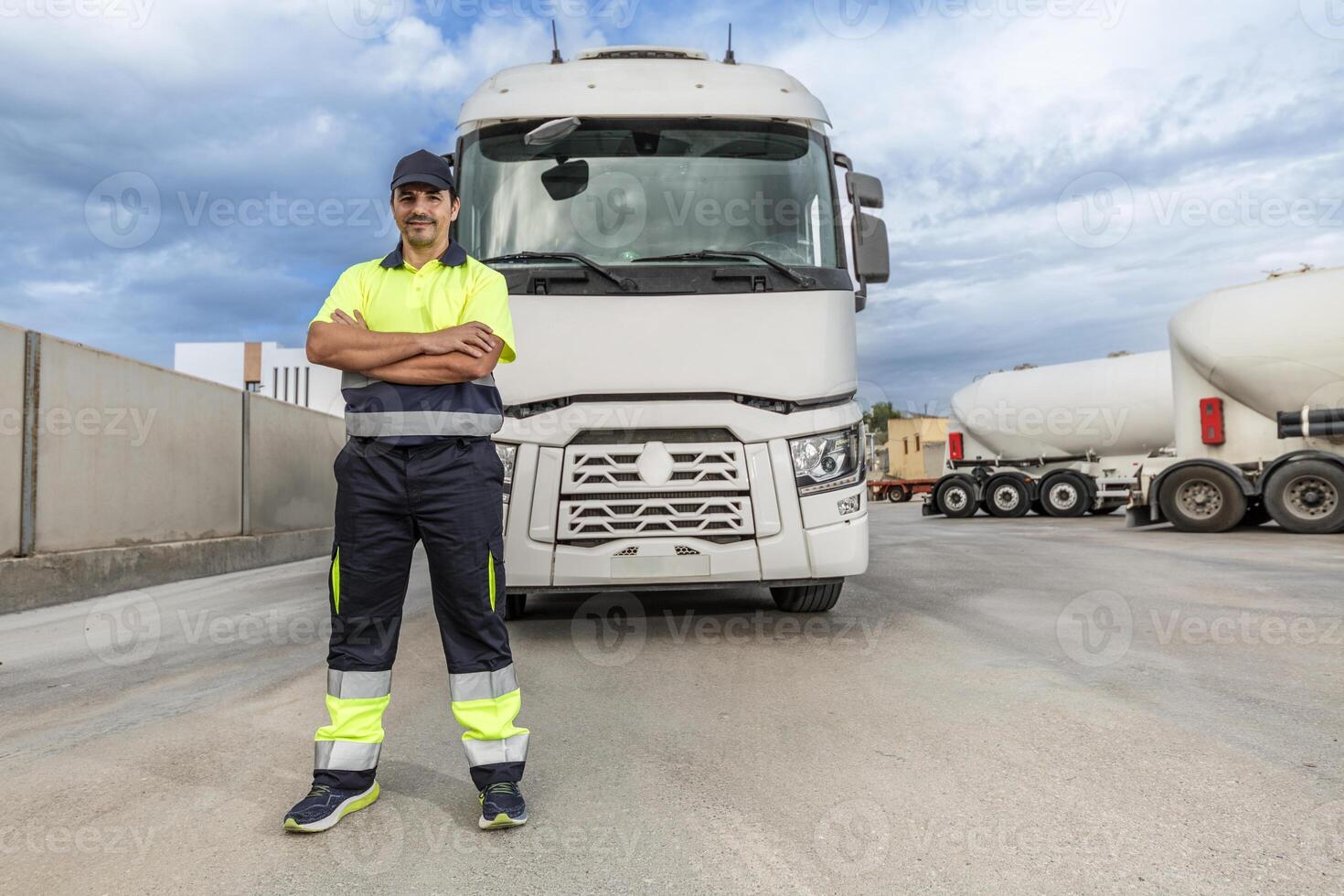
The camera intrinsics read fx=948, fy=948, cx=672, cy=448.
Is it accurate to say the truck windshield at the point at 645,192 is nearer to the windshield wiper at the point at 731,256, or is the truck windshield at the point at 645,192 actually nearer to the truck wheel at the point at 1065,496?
the windshield wiper at the point at 731,256

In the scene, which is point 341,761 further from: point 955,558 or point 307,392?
point 307,392

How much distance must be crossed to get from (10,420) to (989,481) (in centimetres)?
1784

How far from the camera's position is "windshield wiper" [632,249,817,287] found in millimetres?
5016

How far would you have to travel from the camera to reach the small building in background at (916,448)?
1203 inches

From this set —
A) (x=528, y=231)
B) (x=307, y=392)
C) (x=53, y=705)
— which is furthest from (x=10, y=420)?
(x=307, y=392)

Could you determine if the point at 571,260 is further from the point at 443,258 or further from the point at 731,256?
the point at 443,258

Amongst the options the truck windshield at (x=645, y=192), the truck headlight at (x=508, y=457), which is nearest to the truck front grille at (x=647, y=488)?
the truck headlight at (x=508, y=457)

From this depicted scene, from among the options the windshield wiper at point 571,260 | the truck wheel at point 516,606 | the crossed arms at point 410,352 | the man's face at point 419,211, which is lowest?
the truck wheel at point 516,606

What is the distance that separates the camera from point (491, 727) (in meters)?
2.75

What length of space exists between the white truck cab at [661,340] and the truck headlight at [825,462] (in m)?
A: 0.01

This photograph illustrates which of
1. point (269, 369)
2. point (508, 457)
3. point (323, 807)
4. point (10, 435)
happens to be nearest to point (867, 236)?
point (508, 457)

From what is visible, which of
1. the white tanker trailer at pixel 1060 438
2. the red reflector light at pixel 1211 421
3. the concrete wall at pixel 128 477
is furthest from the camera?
the white tanker trailer at pixel 1060 438

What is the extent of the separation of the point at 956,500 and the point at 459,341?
19514 millimetres

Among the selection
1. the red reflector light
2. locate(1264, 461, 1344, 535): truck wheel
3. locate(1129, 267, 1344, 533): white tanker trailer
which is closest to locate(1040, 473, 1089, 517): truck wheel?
locate(1129, 267, 1344, 533): white tanker trailer
